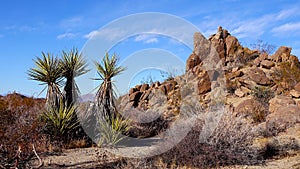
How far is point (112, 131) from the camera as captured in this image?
9.91 metres

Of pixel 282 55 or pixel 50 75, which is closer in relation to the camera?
pixel 50 75

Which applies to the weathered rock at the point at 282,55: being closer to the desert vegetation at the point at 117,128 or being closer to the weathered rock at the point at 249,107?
the desert vegetation at the point at 117,128

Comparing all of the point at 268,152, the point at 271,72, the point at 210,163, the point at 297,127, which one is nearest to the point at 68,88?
the point at 210,163

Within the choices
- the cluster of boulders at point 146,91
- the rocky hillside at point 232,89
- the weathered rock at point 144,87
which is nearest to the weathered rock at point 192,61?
the rocky hillside at point 232,89

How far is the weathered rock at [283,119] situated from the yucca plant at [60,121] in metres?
6.01

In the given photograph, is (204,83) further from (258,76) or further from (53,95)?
(53,95)

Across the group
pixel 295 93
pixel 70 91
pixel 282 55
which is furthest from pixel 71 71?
pixel 282 55

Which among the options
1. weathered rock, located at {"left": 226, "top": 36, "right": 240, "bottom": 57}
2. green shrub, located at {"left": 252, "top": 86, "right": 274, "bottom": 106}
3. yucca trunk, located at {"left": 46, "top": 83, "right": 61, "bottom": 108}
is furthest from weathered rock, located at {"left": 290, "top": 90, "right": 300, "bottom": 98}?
yucca trunk, located at {"left": 46, "top": 83, "right": 61, "bottom": 108}

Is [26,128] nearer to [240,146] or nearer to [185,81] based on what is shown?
[240,146]

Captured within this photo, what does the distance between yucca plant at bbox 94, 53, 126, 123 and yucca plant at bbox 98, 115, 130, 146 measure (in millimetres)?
258

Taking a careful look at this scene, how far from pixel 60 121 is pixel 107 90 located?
5.77ft

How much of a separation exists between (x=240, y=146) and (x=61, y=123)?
4.76 metres

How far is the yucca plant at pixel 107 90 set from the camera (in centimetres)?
1063

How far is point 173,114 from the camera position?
1802 cm
